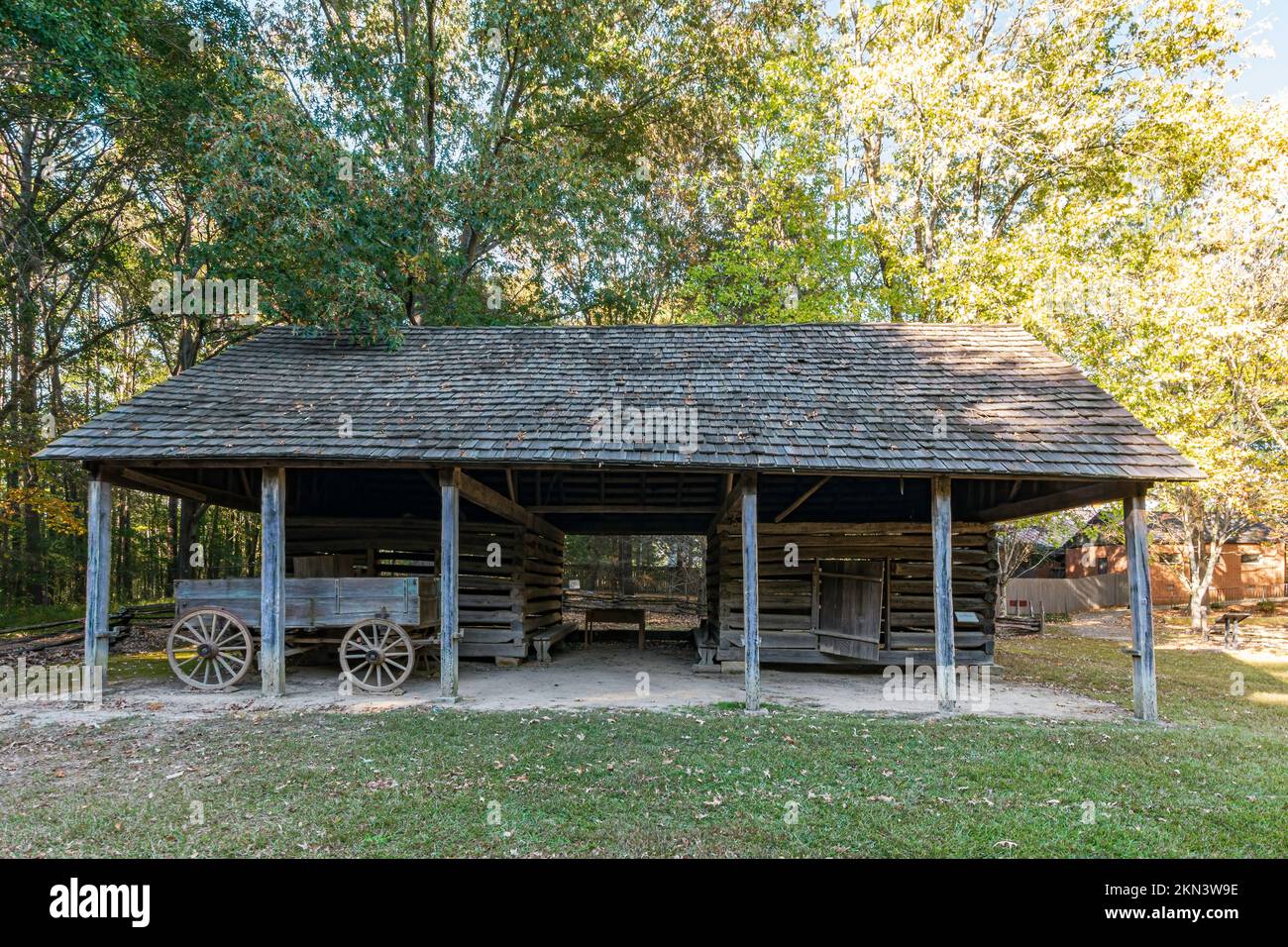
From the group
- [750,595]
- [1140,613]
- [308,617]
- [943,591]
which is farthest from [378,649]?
[1140,613]

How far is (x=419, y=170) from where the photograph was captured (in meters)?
15.3

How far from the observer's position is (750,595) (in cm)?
873

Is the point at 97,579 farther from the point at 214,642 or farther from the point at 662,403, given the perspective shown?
the point at 662,403

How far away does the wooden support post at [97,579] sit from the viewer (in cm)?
888

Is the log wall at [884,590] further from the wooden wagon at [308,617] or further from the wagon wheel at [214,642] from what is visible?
the wagon wheel at [214,642]

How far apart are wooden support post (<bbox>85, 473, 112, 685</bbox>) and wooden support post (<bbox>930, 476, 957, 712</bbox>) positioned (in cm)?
1084

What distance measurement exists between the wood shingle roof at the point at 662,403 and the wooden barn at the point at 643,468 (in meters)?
0.05

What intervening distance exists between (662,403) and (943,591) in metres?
4.56

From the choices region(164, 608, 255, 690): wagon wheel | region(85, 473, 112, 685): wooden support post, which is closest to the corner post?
region(164, 608, 255, 690): wagon wheel

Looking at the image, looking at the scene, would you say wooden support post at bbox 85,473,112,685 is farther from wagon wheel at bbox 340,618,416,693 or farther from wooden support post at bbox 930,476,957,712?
wooden support post at bbox 930,476,957,712

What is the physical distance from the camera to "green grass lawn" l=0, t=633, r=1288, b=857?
452 centimetres
